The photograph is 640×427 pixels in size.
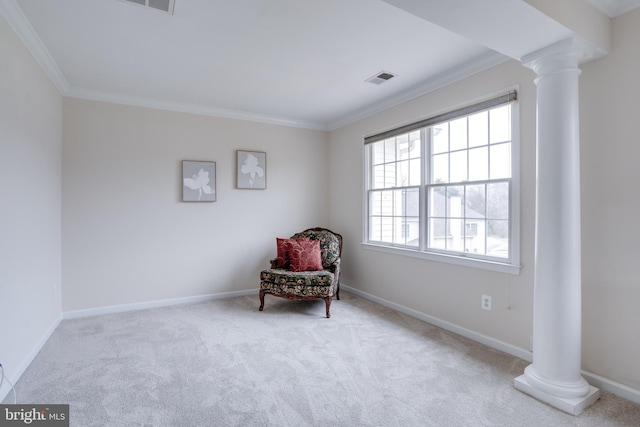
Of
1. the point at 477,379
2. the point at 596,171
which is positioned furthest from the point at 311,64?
the point at 477,379

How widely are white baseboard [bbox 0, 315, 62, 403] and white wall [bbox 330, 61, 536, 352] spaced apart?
338 centimetres

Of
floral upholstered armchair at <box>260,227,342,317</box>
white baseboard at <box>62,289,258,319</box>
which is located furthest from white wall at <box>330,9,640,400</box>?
white baseboard at <box>62,289,258,319</box>

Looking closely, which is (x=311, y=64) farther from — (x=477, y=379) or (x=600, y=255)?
(x=477, y=379)

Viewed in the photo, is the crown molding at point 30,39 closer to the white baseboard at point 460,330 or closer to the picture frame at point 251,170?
the picture frame at point 251,170

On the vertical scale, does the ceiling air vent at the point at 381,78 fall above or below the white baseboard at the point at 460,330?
above

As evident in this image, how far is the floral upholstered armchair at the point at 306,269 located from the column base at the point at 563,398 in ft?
6.34

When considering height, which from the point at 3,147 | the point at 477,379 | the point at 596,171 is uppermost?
the point at 3,147

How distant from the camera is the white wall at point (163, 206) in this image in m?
3.71

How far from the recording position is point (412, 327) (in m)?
3.33

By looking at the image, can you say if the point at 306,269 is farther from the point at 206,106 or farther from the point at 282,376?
the point at 206,106

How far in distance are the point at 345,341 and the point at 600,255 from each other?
2.03m
